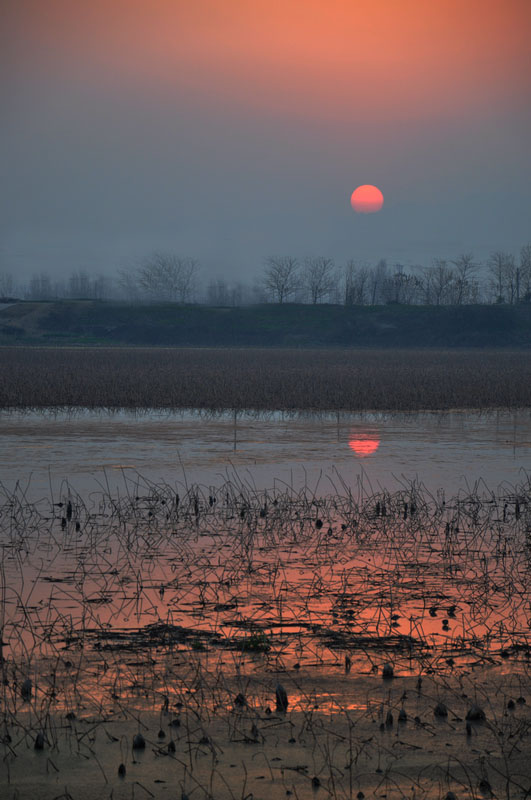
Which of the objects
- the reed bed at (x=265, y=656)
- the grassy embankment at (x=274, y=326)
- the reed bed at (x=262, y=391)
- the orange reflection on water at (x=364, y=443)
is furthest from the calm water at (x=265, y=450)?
the grassy embankment at (x=274, y=326)

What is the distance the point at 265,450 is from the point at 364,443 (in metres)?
2.60

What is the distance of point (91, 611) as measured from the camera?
7480 mm

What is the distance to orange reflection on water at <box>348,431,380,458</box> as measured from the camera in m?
18.8

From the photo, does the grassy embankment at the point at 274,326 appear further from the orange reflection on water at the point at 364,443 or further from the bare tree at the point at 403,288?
the orange reflection on water at the point at 364,443

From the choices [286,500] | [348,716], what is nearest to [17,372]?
[286,500]

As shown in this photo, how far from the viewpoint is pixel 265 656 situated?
6.52m

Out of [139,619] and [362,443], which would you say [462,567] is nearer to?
[139,619]

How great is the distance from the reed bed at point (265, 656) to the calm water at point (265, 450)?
12.0 feet

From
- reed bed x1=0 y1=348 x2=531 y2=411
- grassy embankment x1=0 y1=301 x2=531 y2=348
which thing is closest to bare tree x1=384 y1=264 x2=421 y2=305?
grassy embankment x1=0 y1=301 x2=531 y2=348

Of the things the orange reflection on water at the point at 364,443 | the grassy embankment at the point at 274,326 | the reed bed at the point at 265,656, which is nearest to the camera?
the reed bed at the point at 265,656

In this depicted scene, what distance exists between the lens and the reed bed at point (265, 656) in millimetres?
4836

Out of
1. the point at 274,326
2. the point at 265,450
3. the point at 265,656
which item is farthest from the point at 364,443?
the point at 274,326

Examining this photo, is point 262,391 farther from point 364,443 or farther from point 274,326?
point 274,326

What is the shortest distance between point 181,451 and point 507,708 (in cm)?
1353
